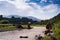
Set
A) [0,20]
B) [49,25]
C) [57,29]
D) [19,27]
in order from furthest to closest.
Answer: [0,20]
[19,27]
[49,25]
[57,29]

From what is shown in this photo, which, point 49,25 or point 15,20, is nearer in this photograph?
point 49,25

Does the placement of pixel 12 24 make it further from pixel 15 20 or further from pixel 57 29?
pixel 57 29

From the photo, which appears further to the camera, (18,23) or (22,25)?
(22,25)

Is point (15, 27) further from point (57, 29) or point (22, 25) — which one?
point (57, 29)

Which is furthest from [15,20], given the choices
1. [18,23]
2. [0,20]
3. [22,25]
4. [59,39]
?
[59,39]

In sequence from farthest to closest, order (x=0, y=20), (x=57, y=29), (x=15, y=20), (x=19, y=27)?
1. (x=0, y=20)
2. (x=19, y=27)
3. (x=15, y=20)
4. (x=57, y=29)

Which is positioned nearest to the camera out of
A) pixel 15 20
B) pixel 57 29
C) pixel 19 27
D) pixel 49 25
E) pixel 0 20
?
pixel 57 29

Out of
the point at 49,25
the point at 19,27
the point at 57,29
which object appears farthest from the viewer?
the point at 19,27

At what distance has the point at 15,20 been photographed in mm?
27359

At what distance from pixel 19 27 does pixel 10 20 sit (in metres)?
1.85

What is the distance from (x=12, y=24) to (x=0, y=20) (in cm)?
439

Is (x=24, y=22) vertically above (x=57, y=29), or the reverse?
(x=57, y=29)

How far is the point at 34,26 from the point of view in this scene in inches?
1216

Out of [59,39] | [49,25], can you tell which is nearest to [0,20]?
[49,25]
